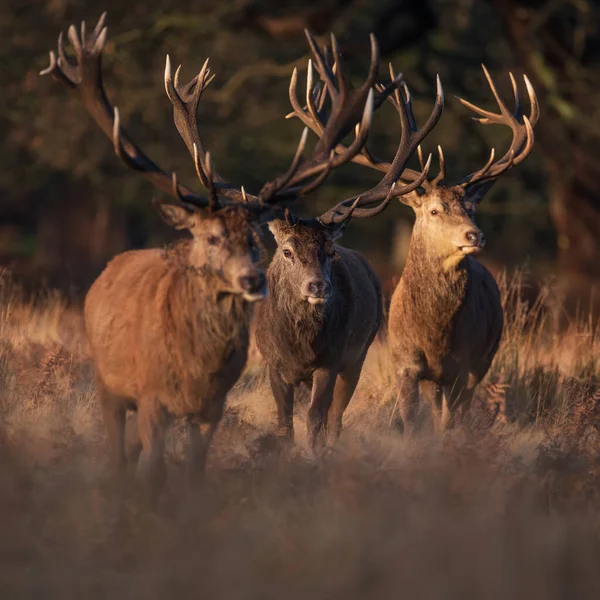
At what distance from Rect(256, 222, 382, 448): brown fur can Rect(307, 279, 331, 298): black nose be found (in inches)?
2.3

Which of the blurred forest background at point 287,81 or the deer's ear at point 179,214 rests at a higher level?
the blurred forest background at point 287,81

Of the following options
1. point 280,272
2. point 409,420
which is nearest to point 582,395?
point 409,420

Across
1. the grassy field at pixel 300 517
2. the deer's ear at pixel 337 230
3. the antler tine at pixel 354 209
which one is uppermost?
the antler tine at pixel 354 209

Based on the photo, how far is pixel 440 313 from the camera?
8039 millimetres

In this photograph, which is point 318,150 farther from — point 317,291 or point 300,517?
point 300,517

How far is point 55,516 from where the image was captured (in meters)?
4.95

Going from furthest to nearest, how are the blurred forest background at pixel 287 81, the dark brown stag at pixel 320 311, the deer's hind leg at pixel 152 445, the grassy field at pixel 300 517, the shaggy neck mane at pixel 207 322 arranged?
the blurred forest background at pixel 287 81 < the dark brown stag at pixel 320 311 < the shaggy neck mane at pixel 207 322 < the deer's hind leg at pixel 152 445 < the grassy field at pixel 300 517

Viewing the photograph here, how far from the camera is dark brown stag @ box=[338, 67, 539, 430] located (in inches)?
315

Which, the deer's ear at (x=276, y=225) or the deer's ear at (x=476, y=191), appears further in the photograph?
the deer's ear at (x=476, y=191)

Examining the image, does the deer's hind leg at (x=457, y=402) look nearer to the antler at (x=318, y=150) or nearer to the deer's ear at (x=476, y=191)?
the deer's ear at (x=476, y=191)

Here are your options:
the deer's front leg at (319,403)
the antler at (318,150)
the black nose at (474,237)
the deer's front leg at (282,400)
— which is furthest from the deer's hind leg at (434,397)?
the antler at (318,150)

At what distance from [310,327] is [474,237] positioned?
51.5 inches

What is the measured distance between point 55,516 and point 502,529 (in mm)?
1791

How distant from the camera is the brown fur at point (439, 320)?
800cm
